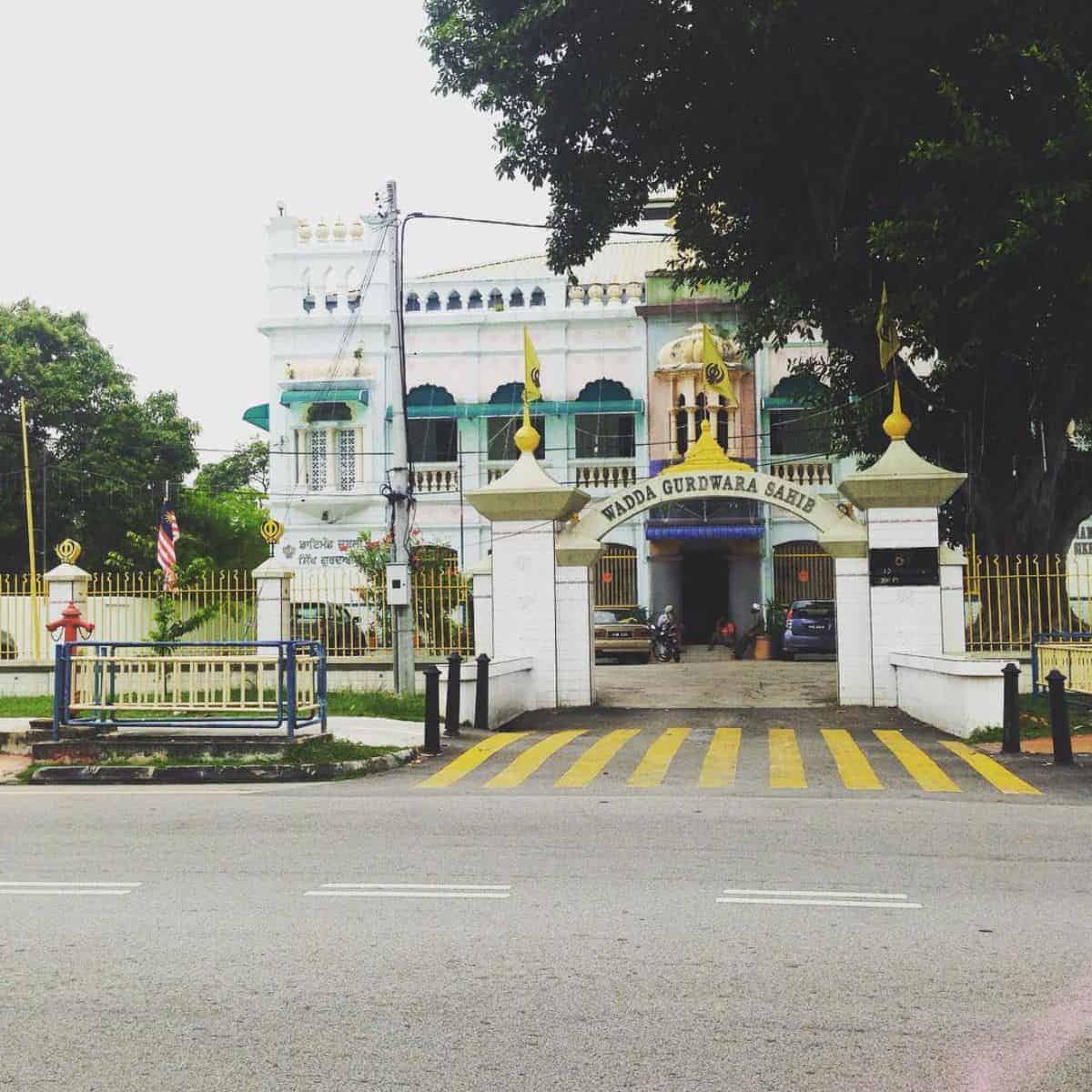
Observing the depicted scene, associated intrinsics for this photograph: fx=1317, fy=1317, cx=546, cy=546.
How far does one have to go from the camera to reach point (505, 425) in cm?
3697

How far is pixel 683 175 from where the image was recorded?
2294 centimetres

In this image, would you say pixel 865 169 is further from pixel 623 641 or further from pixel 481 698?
pixel 623 641

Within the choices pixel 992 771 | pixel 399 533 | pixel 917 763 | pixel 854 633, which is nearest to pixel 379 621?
pixel 399 533

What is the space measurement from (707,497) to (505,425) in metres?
18.8

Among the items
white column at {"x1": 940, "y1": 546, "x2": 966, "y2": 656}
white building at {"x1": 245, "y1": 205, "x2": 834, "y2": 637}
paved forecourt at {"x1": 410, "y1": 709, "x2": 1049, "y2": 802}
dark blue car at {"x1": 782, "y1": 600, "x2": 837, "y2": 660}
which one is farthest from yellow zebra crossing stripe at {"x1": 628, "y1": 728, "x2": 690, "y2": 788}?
white building at {"x1": 245, "y1": 205, "x2": 834, "y2": 637}

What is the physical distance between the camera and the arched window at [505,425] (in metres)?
36.8

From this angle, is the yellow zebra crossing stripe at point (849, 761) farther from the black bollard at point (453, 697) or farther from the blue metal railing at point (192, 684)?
the blue metal railing at point (192, 684)

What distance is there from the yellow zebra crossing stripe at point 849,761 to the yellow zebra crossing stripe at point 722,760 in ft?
3.23

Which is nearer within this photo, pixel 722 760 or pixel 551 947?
pixel 551 947

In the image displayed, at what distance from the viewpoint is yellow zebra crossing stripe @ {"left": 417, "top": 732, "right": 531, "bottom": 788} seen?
39.2ft

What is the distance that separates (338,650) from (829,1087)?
56.2 feet

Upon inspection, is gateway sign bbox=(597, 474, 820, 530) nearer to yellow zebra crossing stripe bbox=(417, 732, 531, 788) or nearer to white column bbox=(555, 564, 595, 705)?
white column bbox=(555, 564, 595, 705)

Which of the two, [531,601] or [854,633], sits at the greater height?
[531,601]

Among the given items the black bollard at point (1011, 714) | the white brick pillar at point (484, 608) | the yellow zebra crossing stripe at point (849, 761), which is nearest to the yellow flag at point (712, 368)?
the white brick pillar at point (484, 608)
